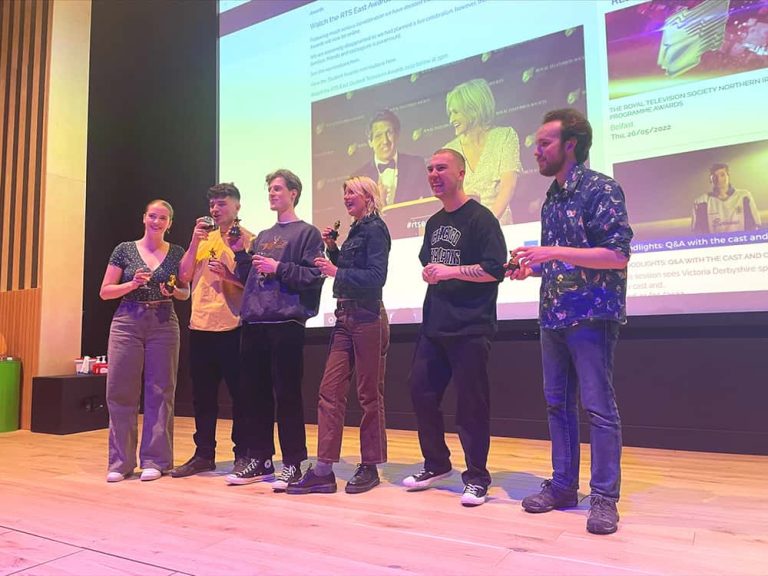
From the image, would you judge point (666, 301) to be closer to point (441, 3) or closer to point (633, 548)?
point (633, 548)

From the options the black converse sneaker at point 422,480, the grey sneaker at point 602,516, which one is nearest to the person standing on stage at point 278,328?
the black converse sneaker at point 422,480

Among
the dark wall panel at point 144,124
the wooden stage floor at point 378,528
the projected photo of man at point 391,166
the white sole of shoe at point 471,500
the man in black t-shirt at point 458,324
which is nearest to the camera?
the wooden stage floor at point 378,528

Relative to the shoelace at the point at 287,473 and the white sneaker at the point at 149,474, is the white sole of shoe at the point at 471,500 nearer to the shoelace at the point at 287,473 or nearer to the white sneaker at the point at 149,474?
the shoelace at the point at 287,473

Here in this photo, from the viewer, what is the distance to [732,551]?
59.7 inches

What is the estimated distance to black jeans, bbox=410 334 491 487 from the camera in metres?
2.10

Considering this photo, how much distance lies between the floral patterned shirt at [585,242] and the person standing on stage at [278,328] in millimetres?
934

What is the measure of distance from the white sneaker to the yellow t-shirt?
0.65 meters

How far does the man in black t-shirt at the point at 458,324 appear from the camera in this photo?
2088 millimetres

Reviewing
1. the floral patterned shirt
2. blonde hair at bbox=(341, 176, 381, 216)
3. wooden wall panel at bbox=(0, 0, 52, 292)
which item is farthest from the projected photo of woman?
wooden wall panel at bbox=(0, 0, 52, 292)

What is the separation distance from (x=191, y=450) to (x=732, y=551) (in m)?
2.73

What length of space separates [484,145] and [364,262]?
5.35 feet

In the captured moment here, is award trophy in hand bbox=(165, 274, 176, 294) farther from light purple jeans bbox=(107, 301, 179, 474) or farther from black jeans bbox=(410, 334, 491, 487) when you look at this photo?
black jeans bbox=(410, 334, 491, 487)

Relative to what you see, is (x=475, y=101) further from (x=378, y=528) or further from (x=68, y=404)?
(x=68, y=404)

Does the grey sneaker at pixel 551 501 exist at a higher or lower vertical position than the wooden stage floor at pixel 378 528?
higher
